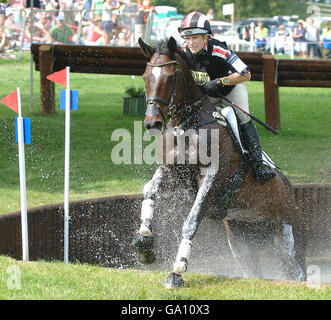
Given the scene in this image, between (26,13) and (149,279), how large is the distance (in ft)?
47.2

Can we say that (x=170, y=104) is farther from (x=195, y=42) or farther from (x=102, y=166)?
(x=102, y=166)

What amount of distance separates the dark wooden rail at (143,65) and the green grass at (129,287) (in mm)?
7879

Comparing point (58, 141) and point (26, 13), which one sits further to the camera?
point (26, 13)

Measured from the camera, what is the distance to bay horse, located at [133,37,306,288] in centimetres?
551

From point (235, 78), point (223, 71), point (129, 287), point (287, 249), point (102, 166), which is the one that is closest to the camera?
point (129, 287)

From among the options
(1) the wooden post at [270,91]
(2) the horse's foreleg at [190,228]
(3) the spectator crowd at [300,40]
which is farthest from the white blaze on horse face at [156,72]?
(3) the spectator crowd at [300,40]

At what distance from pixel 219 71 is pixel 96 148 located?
612cm

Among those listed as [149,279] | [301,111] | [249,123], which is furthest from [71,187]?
[301,111]

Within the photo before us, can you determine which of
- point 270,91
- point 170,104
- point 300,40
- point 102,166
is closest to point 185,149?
point 170,104

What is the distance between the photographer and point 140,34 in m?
16.8

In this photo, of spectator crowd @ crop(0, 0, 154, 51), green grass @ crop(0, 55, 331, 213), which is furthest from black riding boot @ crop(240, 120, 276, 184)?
spectator crowd @ crop(0, 0, 154, 51)

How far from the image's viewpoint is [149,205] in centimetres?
588
